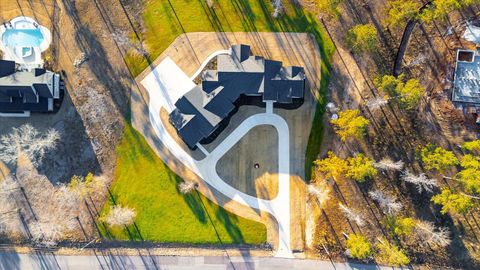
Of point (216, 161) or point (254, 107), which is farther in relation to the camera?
point (216, 161)

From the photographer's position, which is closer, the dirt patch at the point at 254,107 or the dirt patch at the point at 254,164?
the dirt patch at the point at 254,107

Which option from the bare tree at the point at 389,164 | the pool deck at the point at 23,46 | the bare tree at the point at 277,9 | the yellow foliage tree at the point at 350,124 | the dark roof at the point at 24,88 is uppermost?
the pool deck at the point at 23,46

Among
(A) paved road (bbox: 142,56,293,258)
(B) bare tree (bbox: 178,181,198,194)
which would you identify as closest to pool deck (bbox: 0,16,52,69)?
(A) paved road (bbox: 142,56,293,258)

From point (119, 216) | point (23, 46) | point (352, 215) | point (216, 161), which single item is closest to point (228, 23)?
point (216, 161)

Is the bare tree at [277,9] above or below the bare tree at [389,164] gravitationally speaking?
above

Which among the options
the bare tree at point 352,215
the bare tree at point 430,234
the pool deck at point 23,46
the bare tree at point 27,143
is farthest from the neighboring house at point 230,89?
the bare tree at point 430,234

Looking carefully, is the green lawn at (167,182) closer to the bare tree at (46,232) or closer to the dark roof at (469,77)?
the bare tree at (46,232)

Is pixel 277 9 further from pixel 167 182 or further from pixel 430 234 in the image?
pixel 430 234
